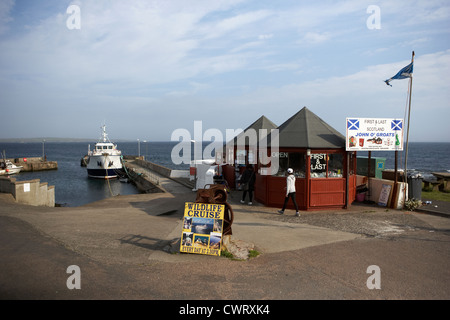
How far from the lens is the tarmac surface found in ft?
18.5

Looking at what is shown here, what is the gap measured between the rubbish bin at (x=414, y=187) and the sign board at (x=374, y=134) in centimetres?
135

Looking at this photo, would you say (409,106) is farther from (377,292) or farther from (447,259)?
(377,292)

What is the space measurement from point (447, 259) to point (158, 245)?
679 cm

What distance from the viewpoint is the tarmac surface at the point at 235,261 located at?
5633mm

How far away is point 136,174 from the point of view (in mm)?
43406

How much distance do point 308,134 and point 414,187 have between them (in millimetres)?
4894

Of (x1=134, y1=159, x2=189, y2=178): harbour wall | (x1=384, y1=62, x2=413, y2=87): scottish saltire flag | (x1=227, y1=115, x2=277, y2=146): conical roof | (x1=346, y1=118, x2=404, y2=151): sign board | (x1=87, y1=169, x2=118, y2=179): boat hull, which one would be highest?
(x1=384, y1=62, x2=413, y2=87): scottish saltire flag

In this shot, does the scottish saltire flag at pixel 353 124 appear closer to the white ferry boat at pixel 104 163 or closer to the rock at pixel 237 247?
the rock at pixel 237 247

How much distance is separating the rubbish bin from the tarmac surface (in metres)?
1.66

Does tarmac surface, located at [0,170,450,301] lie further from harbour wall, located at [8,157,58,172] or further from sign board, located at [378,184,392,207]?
harbour wall, located at [8,157,58,172]

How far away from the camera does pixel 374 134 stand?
44.7 ft

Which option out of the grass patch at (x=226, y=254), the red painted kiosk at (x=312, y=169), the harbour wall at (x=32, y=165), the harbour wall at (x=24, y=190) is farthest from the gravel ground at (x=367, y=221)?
the harbour wall at (x=32, y=165)

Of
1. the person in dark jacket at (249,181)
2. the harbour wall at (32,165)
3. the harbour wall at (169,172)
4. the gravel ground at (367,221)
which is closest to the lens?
the gravel ground at (367,221)

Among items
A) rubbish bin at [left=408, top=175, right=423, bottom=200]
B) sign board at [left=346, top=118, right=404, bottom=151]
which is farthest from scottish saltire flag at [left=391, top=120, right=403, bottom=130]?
rubbish bin at [left=408, top=175, right=423, bottom=200]
